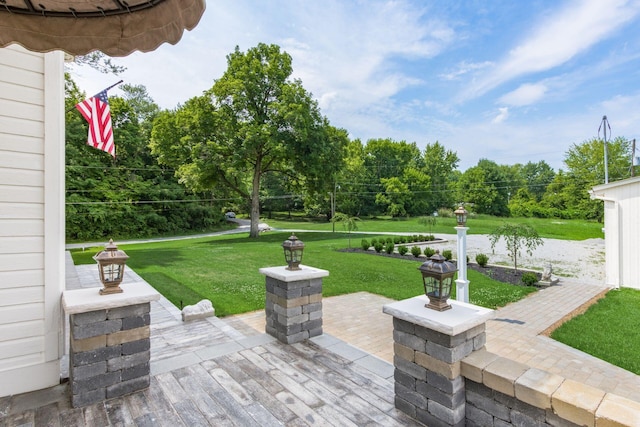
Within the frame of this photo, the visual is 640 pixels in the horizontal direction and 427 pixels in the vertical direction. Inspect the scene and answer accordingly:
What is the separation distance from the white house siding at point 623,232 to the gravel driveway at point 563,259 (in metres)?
0.60

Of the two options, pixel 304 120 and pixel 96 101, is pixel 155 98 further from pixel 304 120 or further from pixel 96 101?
pixel 96 101

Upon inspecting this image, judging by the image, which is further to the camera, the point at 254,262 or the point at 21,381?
the point at 254,262

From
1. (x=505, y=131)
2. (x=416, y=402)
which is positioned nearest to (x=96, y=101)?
(x=416, y=402)

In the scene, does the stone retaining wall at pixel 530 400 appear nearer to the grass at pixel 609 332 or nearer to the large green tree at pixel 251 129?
the grass at pixel 609 332

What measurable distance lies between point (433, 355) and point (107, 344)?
2.51 m

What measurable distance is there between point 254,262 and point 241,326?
5.61 m

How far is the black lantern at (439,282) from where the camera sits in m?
2.19

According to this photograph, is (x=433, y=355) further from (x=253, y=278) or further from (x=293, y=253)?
(x=253, y=278)

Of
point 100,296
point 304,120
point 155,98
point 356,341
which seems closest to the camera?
point 100,296

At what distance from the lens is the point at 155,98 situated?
30828 millimetres

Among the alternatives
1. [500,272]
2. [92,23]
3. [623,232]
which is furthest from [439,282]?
[623,232]

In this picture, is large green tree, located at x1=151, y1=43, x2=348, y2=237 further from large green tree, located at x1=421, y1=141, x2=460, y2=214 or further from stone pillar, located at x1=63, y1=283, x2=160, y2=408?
large green tree, located at x1=421, y1=141, x2=460, y2=214

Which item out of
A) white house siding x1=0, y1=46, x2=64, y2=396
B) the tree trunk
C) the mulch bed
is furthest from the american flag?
the tree trunk

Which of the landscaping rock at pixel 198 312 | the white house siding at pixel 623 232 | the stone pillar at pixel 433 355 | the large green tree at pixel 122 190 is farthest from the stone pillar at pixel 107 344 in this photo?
the large green tree at pixel 122 190
